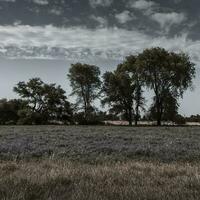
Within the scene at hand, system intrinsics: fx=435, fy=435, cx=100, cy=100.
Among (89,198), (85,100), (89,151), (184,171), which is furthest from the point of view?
(85,100)

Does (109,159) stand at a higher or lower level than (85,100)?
lower

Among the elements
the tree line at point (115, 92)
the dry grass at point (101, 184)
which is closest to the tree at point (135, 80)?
the tree line at point (115, 92)

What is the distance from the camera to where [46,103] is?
8150cm

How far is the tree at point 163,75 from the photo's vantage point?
76.5 meters

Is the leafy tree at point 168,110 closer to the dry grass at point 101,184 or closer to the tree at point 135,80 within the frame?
the tree at point 135,80

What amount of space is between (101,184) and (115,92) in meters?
73.5

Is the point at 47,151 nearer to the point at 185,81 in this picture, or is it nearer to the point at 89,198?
the point at 89,198

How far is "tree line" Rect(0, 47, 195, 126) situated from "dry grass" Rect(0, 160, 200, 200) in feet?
218

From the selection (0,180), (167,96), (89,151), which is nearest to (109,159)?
(89,151)

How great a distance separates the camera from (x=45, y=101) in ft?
268

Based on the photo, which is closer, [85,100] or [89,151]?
[89,151]

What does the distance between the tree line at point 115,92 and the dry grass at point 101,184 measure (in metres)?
66.4

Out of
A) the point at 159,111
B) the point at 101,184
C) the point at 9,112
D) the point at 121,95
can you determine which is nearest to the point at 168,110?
the point at 159,111

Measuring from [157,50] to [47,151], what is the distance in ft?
213
